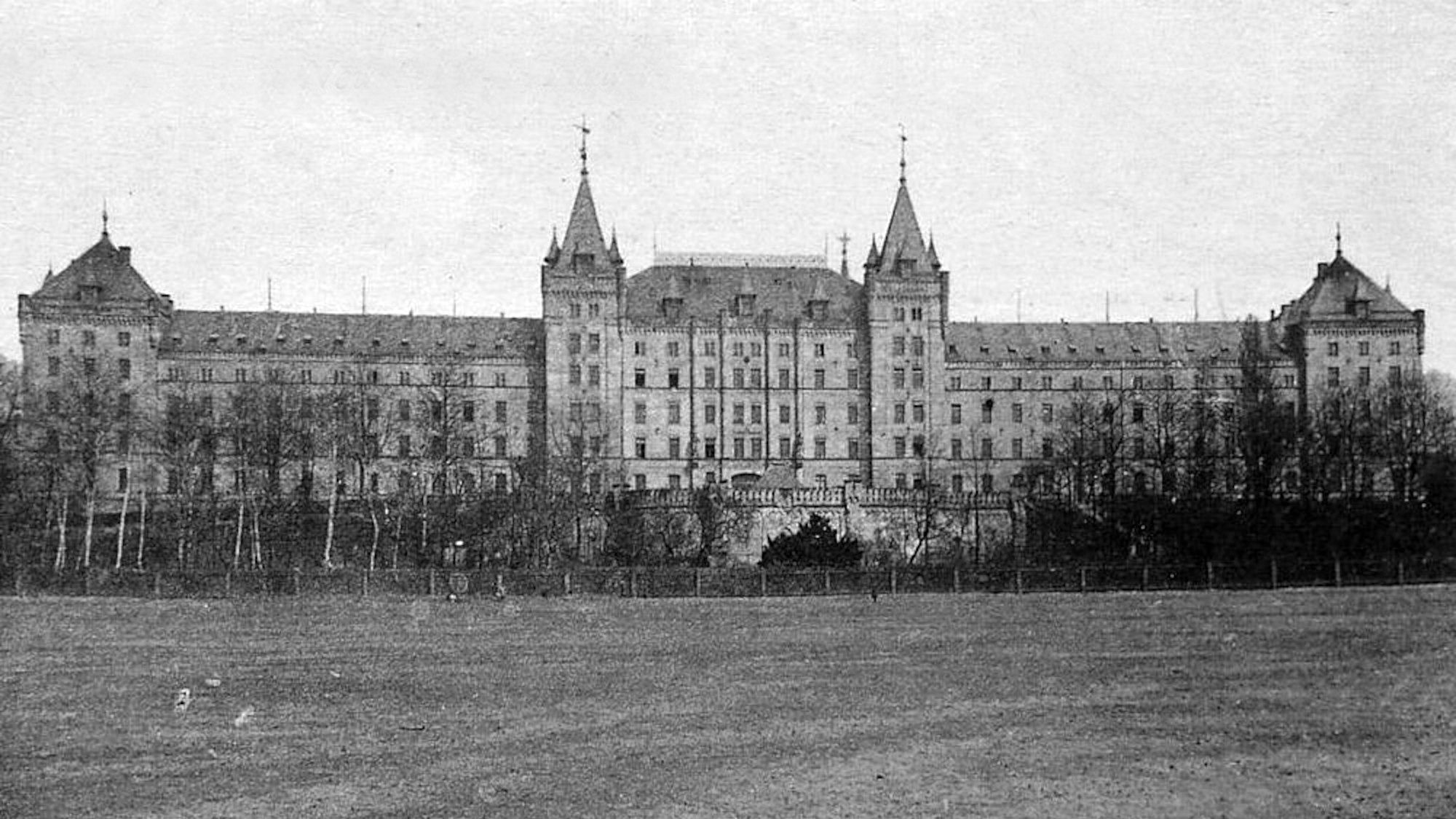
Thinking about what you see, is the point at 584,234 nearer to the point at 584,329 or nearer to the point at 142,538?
the point at 584,329

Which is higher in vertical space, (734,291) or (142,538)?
(734,291)

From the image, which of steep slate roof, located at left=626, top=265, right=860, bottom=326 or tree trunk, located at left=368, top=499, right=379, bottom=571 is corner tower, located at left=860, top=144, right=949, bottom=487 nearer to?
steep slate roof, located at left=626, top=265, right=860, bottom=326

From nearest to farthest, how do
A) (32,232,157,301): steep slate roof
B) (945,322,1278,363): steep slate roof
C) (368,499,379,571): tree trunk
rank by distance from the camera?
(368,499,379,571): tree trunk < (32,232,157,301): steep slate roof < (945,322,1278,363): steep slate roof

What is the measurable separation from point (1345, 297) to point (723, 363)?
41.3 m

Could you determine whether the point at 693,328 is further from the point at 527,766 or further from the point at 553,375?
the point at 527,766

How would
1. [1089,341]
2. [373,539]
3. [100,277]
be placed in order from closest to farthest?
[373,539]
[100,277]
[1089,341]

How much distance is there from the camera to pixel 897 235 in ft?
316

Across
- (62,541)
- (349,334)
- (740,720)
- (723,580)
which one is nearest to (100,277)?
(349,334)

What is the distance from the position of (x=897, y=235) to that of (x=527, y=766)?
8339 centimetres

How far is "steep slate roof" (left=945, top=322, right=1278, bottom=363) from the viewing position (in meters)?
101

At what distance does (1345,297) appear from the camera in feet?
313

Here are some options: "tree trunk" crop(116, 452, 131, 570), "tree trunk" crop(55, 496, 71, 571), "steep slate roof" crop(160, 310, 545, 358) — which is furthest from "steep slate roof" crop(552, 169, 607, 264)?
"tree trunk" crop(55, 496, 71, 571)

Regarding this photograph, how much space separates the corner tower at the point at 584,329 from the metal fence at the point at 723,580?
4636cm

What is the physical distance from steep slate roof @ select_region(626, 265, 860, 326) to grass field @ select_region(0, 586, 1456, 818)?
209 feet
